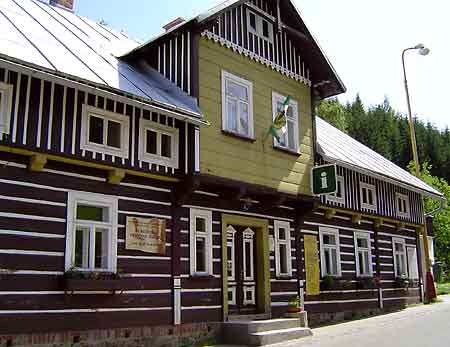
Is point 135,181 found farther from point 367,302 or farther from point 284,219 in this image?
point 367,302

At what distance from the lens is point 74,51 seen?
12.5 m

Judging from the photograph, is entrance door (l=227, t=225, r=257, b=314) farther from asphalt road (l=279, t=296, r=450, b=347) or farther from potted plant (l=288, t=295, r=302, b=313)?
asphalt road (l=279, t=296, r=450, b=347)

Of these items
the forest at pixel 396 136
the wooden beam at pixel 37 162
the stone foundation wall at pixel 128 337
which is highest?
the forest at pixel 396 136

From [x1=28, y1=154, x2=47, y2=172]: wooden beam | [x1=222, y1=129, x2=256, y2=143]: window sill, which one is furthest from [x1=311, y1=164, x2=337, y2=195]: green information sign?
[x1=28, y1=154, x2=47, y2=172]: wooden beam

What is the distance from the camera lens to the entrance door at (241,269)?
15.2 metres

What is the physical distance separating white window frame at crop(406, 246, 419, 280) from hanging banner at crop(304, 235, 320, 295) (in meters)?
8.45

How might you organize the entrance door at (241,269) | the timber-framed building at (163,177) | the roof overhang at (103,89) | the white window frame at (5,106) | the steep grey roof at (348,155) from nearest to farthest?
1. the roof overhang at (103,89)
2. the white window frame at (5,106)
3. the timber-framed building at (163,177)
4. the entrance door at (241,269)
5. the steep grey roof at (348,155)

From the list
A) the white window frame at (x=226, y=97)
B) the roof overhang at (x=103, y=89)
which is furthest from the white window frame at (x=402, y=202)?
the roof overhang at (x=103, y=89)

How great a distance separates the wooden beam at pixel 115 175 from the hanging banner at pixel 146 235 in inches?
34.7

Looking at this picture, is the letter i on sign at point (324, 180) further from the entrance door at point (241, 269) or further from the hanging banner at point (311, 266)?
the entrance door at point (241, 269)

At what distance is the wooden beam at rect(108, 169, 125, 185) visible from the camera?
39.3 feet

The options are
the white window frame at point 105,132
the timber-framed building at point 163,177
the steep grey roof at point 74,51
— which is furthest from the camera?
the white window frame at point 105,132

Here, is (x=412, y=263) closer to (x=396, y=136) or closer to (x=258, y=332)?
(x=258, y=332)

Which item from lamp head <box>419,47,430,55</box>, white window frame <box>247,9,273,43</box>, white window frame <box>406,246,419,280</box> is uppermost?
lamp head <box>419,47,430,55</box>
